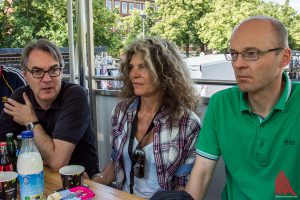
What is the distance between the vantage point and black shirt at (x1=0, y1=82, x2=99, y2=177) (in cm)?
193

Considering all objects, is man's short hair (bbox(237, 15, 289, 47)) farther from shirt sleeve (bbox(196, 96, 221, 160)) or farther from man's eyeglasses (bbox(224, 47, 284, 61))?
shirt sleeve (bbox(196, 96, 221, 160))

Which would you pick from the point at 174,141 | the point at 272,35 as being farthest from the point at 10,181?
the point at 272,35

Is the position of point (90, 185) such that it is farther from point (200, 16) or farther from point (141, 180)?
point (200, 16)

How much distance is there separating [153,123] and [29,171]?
833 mm

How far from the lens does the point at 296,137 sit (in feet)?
4.75

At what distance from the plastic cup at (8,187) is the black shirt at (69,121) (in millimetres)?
562

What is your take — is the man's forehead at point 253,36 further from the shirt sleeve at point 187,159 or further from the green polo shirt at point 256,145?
the shirt sleeve at point 187,159

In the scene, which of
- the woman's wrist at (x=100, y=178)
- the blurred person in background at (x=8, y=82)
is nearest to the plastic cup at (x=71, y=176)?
the woman's wrist at (x=100, y=178)

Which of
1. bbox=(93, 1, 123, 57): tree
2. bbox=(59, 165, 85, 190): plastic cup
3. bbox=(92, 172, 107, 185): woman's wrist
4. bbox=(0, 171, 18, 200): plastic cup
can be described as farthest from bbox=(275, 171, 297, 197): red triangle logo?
bbox=(93, 1, 123, 57): tree

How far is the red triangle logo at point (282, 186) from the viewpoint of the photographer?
57.9 inches

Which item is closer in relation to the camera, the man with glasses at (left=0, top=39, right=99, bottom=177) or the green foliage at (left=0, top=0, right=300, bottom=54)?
the man with glasses at (left=0, top=39, right=99, bottom=177)

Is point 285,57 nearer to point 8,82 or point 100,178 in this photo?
point 100,178

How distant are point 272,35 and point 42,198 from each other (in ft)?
4.19

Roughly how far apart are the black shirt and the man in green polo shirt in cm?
82
